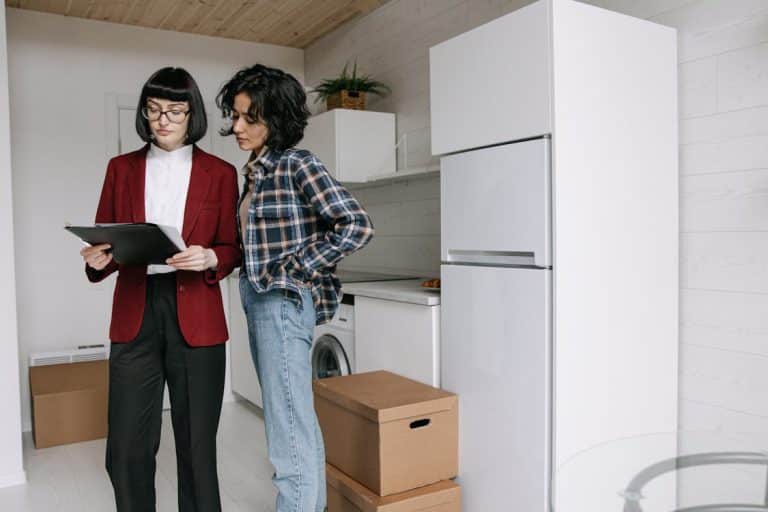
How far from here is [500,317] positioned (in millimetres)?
2137

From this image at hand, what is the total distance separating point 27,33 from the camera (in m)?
3.95

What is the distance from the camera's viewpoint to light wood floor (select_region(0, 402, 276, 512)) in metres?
2.75

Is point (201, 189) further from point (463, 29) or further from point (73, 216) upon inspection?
point (73, 216)

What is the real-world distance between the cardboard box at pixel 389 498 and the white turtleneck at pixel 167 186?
3.43 feet

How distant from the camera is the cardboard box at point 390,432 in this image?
2146 millimetres

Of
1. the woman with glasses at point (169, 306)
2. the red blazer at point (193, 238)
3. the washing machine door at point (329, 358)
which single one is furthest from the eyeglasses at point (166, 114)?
the washing machine door at point (329, 358)

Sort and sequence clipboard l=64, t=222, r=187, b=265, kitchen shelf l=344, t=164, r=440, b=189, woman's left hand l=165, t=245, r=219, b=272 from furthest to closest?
kitchen shelf l=344, t=164, r=440, b=189
woman's left hand l=165, t=245, r=219, b=272
clipboard l=64, t=222, r=187, b=265

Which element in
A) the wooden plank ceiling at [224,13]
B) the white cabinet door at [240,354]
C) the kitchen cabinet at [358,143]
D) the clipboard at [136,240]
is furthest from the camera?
the white cabinet door at [240,354]

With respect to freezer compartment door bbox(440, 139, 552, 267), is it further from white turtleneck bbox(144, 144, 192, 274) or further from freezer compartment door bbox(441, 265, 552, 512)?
white turtleneck bbox(144, 144, 192, 274)

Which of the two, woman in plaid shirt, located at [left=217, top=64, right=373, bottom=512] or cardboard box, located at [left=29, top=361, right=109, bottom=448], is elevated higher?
woman in plaid shirt, located at [left=217, top=64, right=373, bottom=512]

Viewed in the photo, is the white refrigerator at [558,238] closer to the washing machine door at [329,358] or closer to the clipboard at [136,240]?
the washing machine door at [329,358]

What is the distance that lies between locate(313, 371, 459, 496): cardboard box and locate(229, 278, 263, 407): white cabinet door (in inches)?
64.8

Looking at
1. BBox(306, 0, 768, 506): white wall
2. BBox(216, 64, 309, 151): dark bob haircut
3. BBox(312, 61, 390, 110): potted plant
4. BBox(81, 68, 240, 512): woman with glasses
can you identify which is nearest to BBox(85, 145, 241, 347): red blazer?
BBox(81, 68, 240, 512): woman with glasses

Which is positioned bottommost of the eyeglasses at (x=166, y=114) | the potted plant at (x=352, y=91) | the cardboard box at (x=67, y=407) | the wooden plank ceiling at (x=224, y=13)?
the cardboard box at (x=67, y=407)
